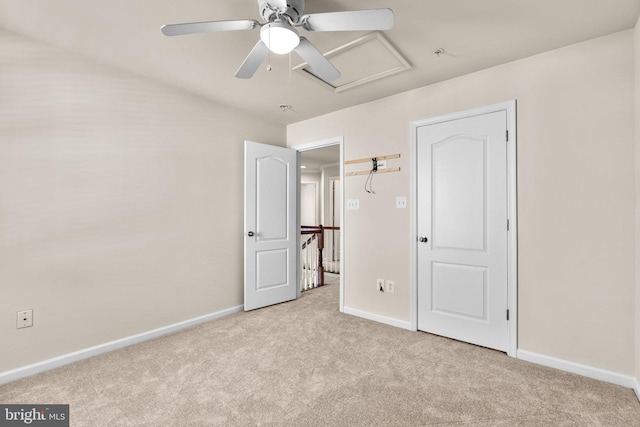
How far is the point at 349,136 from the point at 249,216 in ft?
4.98

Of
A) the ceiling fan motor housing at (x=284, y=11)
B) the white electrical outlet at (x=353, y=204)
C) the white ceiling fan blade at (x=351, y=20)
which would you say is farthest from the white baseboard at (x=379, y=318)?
the ceiling fan motor housing at (x=284, y=11)

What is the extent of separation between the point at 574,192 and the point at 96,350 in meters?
3.94

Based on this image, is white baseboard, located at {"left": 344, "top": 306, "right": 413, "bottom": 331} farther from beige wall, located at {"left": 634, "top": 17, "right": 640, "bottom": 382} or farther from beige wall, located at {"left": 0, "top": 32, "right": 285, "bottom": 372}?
beige wall, located at {"left": 634, "top": 17, "right": 640, "bottom": 382}

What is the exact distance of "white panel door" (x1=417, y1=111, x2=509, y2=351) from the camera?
8.22 ft

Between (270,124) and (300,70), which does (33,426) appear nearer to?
(300,70)

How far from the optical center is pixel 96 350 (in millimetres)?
2465

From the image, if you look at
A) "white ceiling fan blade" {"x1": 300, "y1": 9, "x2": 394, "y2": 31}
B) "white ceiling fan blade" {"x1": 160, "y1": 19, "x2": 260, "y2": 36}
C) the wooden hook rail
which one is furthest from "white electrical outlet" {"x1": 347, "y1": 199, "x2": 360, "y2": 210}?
"white ceiling fan blade" {"x1": 160, "y1": 19, "x2": 260, "y2": 36}

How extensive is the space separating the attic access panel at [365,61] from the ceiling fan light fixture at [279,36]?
0.76 m

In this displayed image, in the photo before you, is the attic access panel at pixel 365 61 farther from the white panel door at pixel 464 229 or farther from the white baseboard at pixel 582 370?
the white baseboard at pixel 582 370

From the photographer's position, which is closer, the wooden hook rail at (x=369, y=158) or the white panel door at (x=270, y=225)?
the wooden hook rail at (x=369, y=158)

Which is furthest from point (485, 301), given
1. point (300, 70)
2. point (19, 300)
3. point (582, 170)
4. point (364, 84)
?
point (19, 300)

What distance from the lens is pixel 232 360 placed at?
2.35 m

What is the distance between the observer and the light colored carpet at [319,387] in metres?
1.69

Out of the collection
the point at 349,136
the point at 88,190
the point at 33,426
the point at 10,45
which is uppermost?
the point at 10,45
